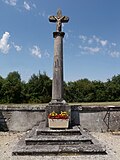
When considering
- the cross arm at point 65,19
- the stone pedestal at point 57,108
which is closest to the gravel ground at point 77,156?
the stone pedestal at point 57,108

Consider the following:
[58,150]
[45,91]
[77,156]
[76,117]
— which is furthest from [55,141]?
[45,91]

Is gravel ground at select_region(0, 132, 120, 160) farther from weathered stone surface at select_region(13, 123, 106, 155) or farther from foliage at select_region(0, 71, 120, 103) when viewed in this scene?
foliage at select_region(0, 71, 120, 103)

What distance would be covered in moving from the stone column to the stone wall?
1.84 meters

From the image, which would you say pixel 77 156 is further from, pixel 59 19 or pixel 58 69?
pixel 59 19

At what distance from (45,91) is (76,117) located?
100 ft

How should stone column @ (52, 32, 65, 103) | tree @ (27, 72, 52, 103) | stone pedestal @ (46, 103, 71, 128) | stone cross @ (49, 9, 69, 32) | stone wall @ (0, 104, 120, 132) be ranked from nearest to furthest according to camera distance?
1. stone pedestal @ (46, 103, 71, 128)
2. stone column @ (52, 32, 65, 103)
3. stone cross @ (49, 9, 69, 32)
4. stone wall @ (0, 104, 120, 132)
5. tree @ (27, 72, 52, 103)

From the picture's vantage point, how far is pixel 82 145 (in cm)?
770

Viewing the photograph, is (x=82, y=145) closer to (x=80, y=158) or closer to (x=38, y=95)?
(x=80, y=158)

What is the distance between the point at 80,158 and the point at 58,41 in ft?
19.4

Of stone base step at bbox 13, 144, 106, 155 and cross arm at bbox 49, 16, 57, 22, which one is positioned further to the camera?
cross arm at bbox 49, 16, 57, 22

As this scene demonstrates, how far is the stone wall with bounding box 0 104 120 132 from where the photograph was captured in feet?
40.0

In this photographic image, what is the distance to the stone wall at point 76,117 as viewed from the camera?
12.2 m

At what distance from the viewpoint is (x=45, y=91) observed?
4244 cm

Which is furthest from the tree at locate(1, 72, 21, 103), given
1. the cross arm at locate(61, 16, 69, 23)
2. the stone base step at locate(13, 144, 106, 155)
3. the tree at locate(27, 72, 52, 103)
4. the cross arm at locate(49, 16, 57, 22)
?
the stone base step at locate(13, 144, 106, 155)
